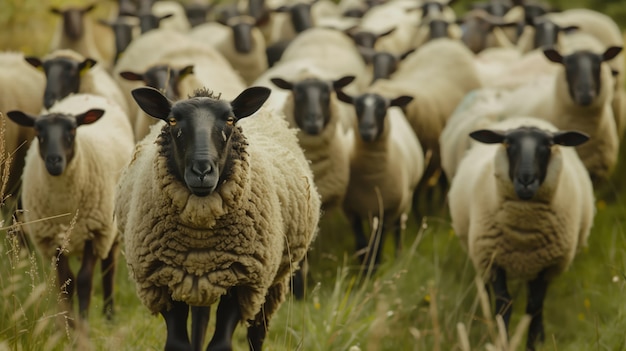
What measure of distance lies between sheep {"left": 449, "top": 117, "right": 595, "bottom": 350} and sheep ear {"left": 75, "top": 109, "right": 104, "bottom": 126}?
220cm

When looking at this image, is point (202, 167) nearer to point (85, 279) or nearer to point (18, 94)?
point (85, 279)

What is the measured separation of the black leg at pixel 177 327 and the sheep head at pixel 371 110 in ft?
11.4

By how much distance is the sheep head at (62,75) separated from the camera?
280 inches

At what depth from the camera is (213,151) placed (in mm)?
3600

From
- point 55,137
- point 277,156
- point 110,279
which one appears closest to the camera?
point 277,156

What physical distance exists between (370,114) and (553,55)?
1627mm

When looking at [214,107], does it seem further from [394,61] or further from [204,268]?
[394,61]

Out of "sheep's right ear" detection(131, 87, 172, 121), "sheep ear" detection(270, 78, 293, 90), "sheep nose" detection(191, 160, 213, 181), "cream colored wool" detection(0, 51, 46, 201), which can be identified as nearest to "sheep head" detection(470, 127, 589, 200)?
"sheep ear" detection(270, 78, 293, 90)

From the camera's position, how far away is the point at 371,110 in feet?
24.4

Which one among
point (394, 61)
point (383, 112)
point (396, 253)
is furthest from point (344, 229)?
point (394, 61)

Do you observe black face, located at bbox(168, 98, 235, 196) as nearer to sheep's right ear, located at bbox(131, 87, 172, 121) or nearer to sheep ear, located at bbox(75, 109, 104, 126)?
sheep's right ear, located at bbox(131, 87, 172, 121)

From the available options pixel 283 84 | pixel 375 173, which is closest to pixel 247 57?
pixel 283 84

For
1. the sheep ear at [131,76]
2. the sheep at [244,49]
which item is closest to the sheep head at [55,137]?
the sheep ear at [131,76]

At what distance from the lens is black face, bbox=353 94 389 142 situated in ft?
24.0
